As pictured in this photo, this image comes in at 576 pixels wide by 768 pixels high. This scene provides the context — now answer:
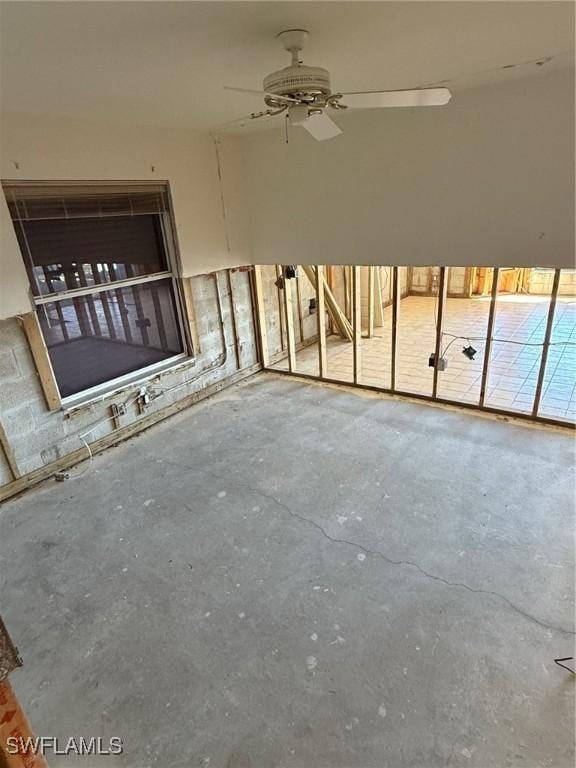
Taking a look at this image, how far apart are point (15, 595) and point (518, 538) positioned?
3.13 meters

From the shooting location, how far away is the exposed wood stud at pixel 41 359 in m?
3.39

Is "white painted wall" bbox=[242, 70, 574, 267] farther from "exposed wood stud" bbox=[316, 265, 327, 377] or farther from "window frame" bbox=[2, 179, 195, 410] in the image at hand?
"window frame" bbox=[2, 179, 195, 410]

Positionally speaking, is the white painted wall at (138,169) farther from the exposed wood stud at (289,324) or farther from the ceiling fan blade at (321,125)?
the ceiling fan blade at (321,125)

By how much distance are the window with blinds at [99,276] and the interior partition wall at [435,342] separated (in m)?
1.42

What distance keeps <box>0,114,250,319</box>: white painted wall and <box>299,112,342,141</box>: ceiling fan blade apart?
208cm

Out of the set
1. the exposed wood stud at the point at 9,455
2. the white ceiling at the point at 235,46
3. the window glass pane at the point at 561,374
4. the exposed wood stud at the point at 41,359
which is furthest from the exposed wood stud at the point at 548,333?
the exposed wood stud at the point at 9,455

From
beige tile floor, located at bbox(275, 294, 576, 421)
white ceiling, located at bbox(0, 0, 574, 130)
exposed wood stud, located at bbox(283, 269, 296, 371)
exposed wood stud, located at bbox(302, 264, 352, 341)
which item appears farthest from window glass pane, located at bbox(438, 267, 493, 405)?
white ceiling, located at bbox(0, 0, 574, 130)

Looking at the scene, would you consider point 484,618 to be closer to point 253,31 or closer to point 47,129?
point 253,31

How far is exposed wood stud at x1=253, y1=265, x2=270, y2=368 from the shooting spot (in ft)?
17.8

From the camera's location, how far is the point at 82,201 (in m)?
3.65

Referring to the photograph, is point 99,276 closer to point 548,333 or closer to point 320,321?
point 320,321

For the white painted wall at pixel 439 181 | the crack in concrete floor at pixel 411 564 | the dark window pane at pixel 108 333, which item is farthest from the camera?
the dark window pane at pixel 108 333

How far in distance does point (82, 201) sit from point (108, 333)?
3.82 ft

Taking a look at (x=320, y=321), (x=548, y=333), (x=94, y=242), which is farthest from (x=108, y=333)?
(x=548, y=333)
